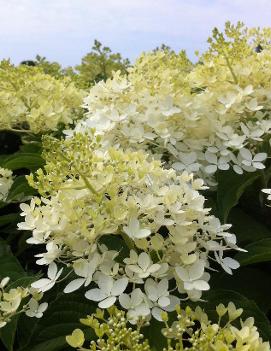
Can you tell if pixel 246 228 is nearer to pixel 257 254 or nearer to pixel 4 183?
pixel 257 254

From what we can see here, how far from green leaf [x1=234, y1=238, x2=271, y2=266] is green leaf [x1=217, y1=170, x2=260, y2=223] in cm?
13

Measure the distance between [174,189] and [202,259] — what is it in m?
0.14

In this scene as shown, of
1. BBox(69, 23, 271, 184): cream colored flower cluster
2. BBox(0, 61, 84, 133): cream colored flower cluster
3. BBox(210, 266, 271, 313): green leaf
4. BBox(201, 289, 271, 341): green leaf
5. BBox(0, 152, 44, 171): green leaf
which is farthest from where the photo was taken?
BBox(0, 61, 84, 133): cream colored flower cluster

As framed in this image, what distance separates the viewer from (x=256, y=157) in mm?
1595

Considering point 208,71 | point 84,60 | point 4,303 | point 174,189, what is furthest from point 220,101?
point 84,60

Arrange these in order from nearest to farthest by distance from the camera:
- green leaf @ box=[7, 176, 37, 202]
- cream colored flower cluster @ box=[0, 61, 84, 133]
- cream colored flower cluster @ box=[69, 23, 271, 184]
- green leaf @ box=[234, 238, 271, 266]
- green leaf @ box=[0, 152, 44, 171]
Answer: green leaf @ box=[234, 238, 271, 266] → cream colored flower cluster @ box=[69, 23, 271, 184] → green leaf @ box=[7, 176, 37, 202] → green leaf @ box=[0, 152, 44, 171] → cream colored flower cluster @ box=[0, 61, 84, 133]

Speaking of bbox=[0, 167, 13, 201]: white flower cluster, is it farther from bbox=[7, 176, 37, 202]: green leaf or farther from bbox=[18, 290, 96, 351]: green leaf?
bbox=[18, 290, 96, 351]: green leaf

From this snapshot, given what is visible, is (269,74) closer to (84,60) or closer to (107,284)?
(107,284)

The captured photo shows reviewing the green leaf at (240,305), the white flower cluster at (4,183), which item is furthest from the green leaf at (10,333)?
the white flower cluster at (4,183)

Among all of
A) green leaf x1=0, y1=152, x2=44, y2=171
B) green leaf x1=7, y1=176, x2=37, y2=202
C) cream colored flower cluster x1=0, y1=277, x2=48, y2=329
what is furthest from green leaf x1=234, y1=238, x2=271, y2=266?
green leaf x1=0, y1=152, x2=44, y2=171

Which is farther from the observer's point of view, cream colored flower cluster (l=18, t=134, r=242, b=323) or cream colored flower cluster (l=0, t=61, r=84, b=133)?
cream colored flower cluster (l=0, t=61, r=84, b=133)

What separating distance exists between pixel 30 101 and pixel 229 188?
986 millimetres

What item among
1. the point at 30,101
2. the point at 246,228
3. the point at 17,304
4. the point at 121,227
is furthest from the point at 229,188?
the point at 30,101

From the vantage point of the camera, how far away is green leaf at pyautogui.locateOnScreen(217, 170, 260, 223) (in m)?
1.49
